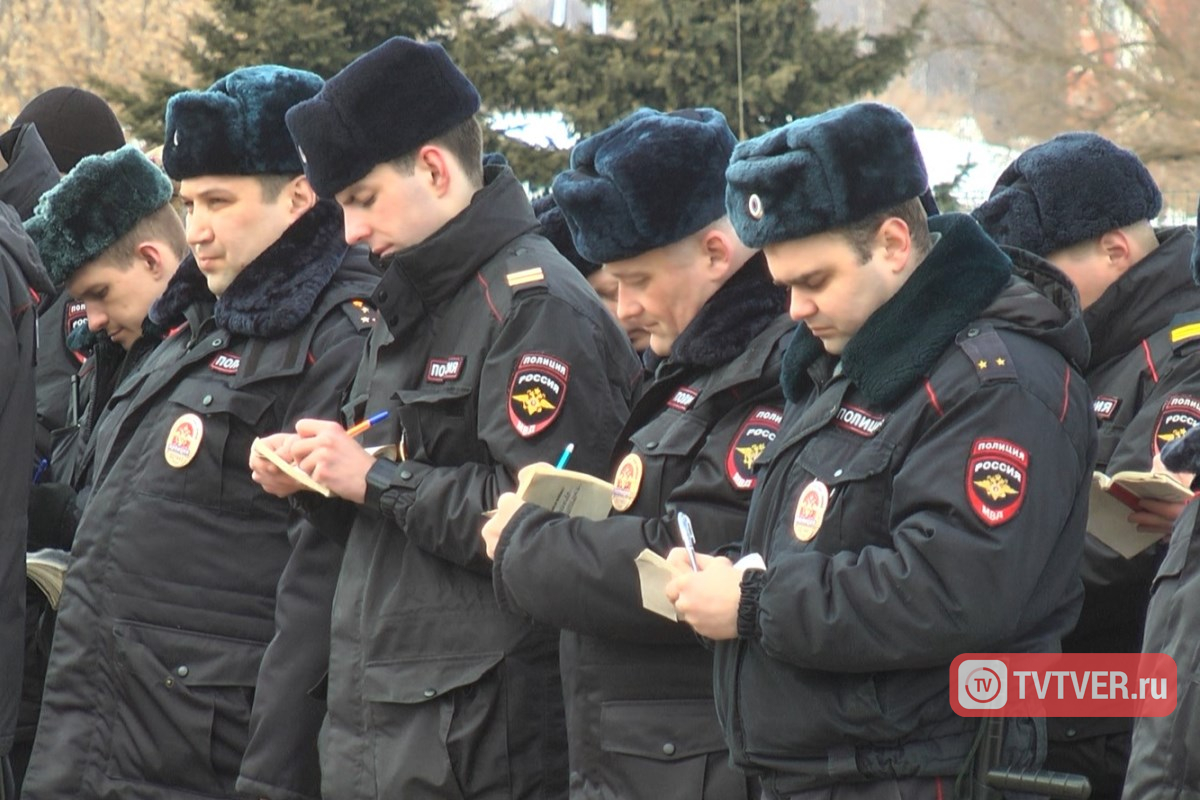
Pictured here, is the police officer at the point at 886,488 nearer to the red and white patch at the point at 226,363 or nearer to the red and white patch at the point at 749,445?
the red and white patch at the point at 749,445

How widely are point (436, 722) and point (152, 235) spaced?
7.33ft

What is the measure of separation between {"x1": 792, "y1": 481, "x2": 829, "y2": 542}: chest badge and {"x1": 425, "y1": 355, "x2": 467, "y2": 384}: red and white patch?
1135 mm

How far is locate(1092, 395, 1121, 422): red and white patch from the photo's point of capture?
4410 mm

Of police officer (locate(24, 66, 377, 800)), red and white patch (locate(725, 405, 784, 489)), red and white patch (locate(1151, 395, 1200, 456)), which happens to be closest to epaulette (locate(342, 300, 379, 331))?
police officer (locate(24, 66, 377, 800))

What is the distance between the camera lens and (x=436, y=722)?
13.1 ft

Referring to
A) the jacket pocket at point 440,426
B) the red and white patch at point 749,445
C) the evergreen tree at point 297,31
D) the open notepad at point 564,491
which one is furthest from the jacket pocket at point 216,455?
the evergreen tree at point 297,31

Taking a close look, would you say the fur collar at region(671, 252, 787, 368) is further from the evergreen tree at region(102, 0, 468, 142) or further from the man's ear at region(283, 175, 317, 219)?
the evergreen tree at region(102, 0, 468, 142)

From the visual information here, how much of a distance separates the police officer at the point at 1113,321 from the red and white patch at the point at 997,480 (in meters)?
1.09

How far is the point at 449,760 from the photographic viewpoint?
3971mm

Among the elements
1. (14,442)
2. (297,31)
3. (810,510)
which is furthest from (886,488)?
(297,31)

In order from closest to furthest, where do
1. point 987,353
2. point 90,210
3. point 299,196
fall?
1. point 987,353
2. point 299,196
3. point 90,210

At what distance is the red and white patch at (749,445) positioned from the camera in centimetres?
361

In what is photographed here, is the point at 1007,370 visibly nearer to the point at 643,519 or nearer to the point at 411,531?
the point at 643,519

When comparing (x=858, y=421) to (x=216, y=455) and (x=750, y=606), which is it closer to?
(x=750, y=606)
